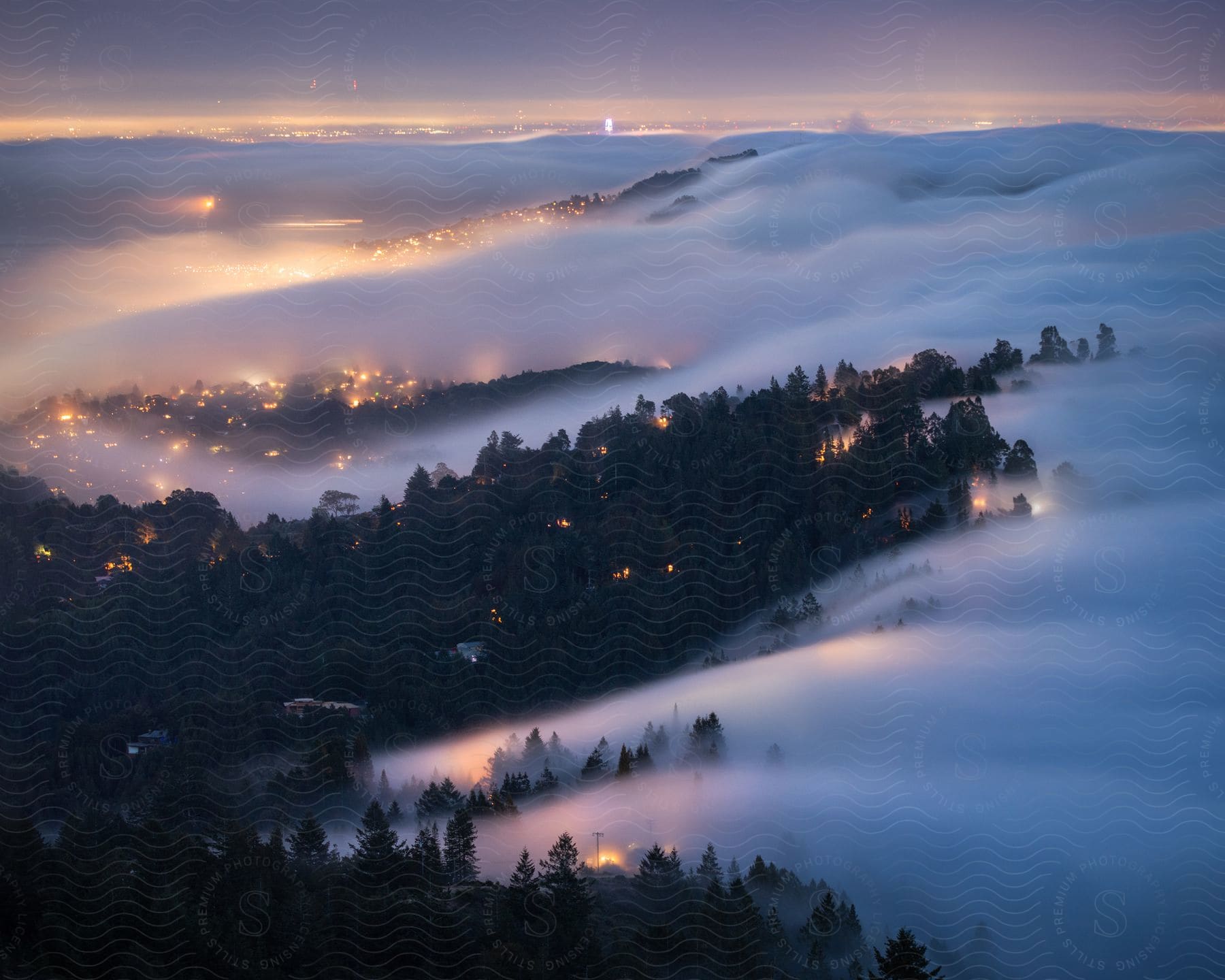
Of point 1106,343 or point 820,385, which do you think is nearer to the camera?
point 1106,343

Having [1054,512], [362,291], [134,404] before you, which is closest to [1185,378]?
[1054,512]

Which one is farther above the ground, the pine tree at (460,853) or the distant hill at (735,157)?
the distant hill at (735,157)

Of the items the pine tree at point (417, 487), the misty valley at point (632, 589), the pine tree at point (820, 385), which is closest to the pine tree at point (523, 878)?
the misty valley at point (632, 589)

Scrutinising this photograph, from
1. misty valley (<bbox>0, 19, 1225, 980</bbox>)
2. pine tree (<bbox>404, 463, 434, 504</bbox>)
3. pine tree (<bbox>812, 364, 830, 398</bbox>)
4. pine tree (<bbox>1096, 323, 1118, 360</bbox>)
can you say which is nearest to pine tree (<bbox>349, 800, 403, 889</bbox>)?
misty valley (<bbox>0, 19, 1225, 980</bbox>)

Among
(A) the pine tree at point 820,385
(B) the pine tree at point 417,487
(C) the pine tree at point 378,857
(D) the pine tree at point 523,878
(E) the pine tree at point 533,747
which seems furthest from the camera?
(A) the pine tree at point 820,385

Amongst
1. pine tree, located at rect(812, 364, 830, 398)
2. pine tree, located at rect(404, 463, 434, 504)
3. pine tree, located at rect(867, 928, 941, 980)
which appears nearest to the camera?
pine tree, located at rect(867, 928, 941, 980)

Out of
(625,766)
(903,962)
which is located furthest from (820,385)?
(903,962)

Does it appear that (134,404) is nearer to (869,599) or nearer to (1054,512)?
(869,599)

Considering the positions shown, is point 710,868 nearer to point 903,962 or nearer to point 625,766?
point 625,766

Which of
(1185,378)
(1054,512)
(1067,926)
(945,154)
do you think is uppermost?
(945,154)

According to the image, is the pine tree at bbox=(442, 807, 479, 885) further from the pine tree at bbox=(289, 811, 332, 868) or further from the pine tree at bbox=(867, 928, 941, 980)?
the pine tree at bbox=(867, 928, 941, 980)

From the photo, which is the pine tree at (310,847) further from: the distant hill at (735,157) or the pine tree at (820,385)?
the distant hill at (735,157)
